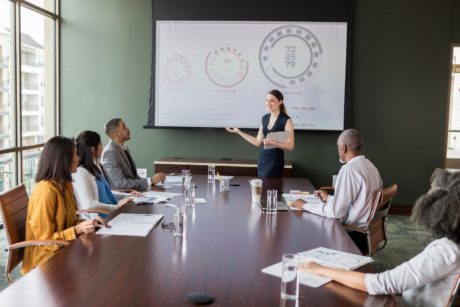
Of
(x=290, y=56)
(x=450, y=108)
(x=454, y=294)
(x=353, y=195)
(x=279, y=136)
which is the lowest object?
(x=454, y=294)

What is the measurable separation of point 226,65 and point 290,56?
0.83m

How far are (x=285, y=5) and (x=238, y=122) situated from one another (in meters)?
1.59

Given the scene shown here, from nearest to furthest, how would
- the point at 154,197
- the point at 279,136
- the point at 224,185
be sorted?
the point at 154,197, the point at 224,185, the point at 279,136

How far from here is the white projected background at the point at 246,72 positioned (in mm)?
6496

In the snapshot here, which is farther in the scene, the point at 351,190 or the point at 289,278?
the point at 351,190

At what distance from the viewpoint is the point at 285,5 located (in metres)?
6.45

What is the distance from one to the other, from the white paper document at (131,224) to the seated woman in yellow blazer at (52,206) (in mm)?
115

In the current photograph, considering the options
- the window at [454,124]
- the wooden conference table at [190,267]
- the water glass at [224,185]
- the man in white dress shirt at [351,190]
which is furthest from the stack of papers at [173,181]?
the window at [454,124]

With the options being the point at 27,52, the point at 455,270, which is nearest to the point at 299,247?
the point at 455,270

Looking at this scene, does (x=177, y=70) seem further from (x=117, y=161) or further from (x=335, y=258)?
(x=335, y=258)

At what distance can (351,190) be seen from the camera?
324cm

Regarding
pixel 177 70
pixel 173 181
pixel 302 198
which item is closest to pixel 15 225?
pixel 173 181

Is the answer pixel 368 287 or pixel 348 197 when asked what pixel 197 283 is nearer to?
pixel 368 287

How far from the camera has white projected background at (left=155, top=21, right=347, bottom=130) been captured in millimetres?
6496
